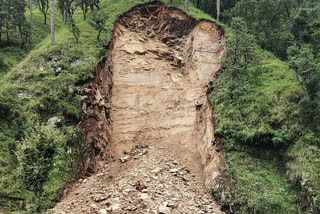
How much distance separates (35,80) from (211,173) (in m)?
13.6

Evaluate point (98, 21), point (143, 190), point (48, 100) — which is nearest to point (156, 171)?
point (143, 190)

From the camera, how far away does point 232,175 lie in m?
13.8

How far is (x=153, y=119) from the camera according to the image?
21.0m

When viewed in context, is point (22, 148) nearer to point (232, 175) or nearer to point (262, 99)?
point (232, 175)

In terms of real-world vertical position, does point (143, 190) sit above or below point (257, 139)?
below

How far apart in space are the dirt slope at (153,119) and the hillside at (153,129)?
0.09 meters

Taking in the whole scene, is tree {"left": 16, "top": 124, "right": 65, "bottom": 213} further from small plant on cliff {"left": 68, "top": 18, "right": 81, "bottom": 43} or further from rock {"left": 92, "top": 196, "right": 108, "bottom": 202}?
small plant on cliff {"left": 68, "top": 18, "right": 81, "bottom": 43}

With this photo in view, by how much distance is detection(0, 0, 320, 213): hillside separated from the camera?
12508 mm

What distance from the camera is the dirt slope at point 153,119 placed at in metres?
13.5

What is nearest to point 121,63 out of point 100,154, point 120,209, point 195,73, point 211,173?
point 195,73

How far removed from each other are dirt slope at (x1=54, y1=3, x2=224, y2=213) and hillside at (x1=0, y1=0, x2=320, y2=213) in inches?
3.6

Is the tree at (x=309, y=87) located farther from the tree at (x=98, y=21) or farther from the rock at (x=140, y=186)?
the tree at (x=98, y=21)

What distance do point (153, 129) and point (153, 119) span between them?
0.97 metres

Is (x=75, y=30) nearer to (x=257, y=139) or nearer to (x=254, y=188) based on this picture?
(x=257, y=139)
